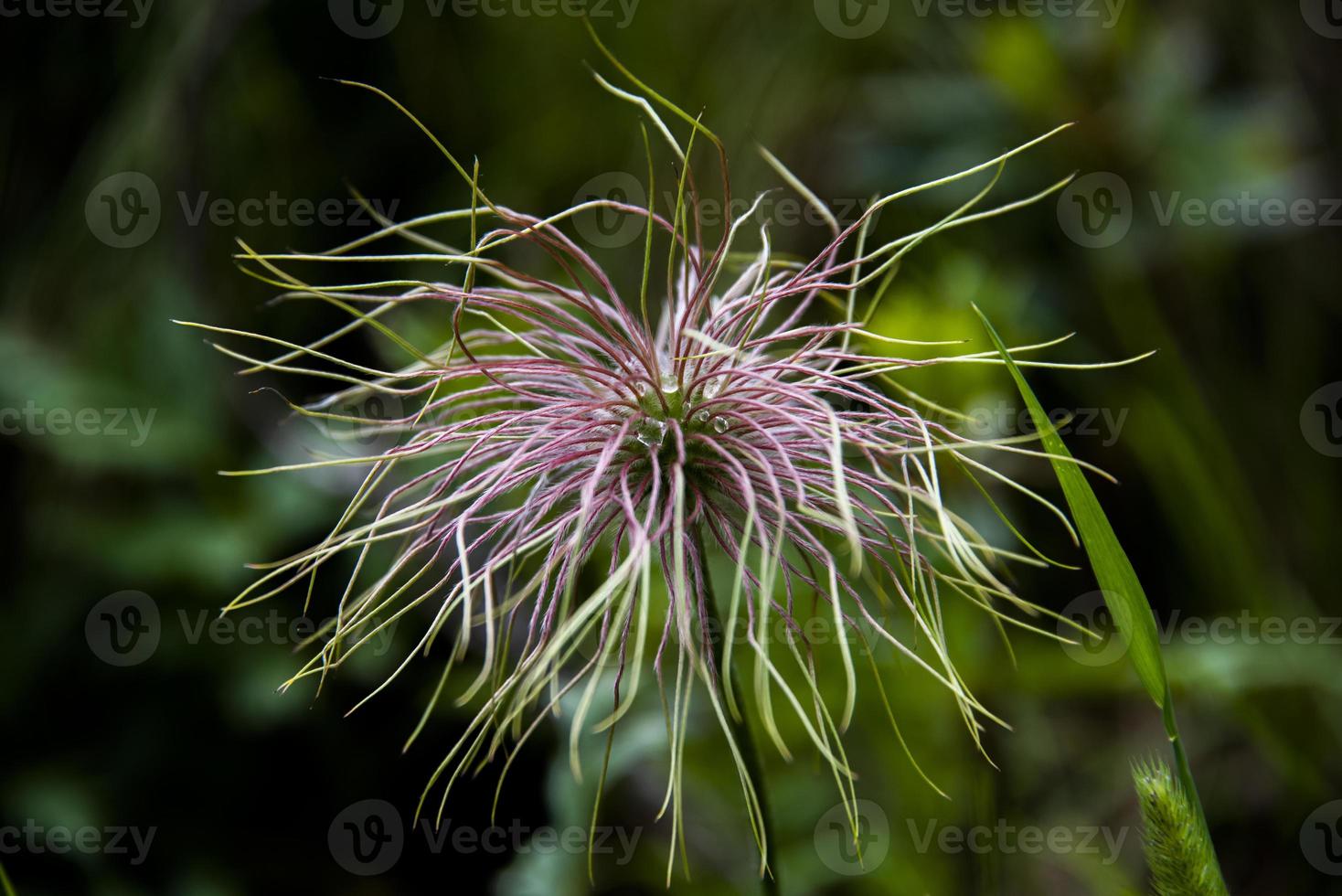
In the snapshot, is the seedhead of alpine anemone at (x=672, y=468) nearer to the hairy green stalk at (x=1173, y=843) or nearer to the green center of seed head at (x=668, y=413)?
the green center of seed head at (x=668, y=413)

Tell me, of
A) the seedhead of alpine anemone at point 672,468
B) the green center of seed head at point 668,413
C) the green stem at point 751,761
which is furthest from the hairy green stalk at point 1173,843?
the green center of seed head at point 668,413

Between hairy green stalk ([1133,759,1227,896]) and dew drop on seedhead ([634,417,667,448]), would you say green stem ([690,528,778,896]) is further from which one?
hairy green stalk ([1133,759,1227,896])

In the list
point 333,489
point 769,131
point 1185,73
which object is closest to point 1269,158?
point 1185,73

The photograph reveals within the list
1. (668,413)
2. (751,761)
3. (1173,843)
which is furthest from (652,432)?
(1173,843)

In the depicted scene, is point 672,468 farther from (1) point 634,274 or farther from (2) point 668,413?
(1) point 634,274

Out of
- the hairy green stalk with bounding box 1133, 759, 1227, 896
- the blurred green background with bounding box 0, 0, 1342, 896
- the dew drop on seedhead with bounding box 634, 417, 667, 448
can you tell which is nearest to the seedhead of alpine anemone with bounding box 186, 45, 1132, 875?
the dew drop on seedhead with bounding box 634, 417, 667, 448

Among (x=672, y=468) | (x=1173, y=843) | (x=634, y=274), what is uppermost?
(x=634, y=274)

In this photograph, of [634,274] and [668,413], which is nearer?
[668,413]
